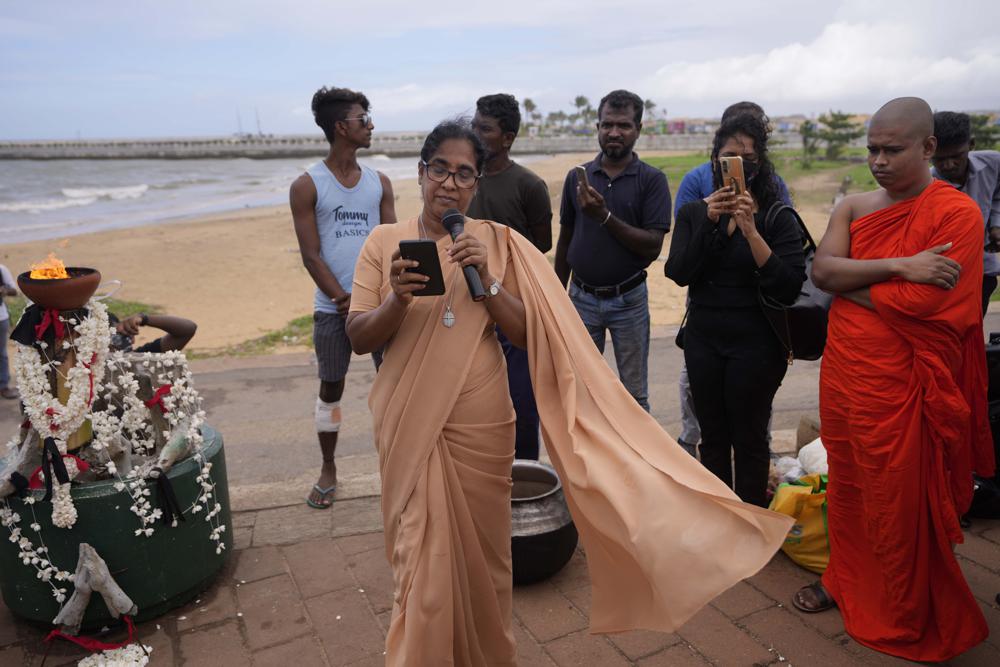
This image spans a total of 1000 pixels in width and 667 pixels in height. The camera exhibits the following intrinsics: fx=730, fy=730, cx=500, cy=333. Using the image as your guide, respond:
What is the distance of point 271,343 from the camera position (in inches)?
356

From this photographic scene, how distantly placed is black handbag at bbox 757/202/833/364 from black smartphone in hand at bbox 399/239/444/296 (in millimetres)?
1849

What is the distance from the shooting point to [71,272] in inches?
125

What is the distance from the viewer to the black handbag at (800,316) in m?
3.46

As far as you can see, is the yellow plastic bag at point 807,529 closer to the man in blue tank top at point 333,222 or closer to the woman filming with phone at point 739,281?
the woman filming with phone at point 739,281

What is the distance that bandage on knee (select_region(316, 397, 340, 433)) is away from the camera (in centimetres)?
446

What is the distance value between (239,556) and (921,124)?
3.78 meters

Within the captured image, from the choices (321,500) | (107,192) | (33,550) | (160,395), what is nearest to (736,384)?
(321,500)

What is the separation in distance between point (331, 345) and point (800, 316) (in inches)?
101

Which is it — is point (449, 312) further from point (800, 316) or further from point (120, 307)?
point (120, 307)

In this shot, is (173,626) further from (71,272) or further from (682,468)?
(682,468)

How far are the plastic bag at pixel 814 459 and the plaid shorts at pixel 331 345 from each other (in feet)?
8.97

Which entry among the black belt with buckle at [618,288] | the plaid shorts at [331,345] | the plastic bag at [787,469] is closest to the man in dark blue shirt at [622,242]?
the black belt with buckle at [618,288]

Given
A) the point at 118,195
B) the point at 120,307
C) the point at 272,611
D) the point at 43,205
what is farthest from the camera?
the point at 118,195

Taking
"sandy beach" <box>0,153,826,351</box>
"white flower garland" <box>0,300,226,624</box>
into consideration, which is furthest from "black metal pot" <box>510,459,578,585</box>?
"sandy beach" <box>0,153,826,351</box>
